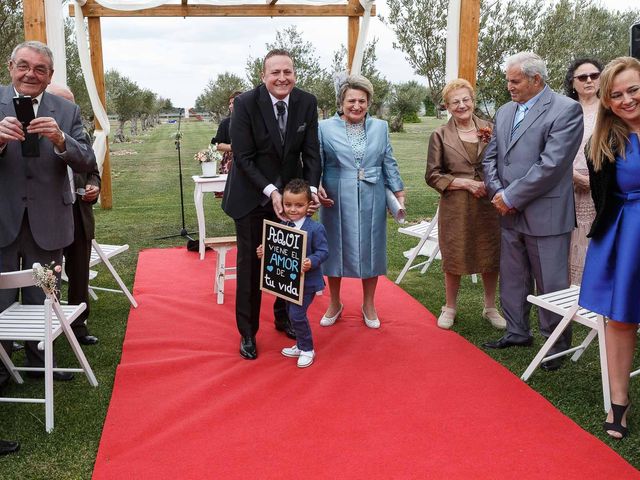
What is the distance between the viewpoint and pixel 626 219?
322cm

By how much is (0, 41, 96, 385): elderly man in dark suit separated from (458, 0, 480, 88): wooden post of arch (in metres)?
4.53

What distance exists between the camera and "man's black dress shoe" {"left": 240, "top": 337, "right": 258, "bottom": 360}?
14.5ft

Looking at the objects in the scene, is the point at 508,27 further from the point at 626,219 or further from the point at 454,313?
the point at 626,219

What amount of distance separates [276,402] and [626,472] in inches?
73.2

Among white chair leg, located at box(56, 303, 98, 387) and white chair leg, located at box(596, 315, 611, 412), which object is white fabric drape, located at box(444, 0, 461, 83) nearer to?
white chair leg, located at box(596, 315, 611, 412)

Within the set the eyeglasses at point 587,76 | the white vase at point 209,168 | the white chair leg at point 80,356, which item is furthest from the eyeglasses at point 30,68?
the white vase at point 209,168

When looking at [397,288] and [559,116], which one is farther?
[397,288]

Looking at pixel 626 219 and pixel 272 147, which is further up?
pixel 272 147

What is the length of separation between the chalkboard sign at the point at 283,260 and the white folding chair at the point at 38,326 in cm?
120

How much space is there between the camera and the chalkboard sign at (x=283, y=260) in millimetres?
4004

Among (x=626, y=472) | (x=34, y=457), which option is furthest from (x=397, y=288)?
(x=34, y=457)

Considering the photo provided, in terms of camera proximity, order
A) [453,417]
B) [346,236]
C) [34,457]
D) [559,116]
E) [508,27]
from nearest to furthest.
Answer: [34,457], [453,417], [559,116], [346,236], [508,27]

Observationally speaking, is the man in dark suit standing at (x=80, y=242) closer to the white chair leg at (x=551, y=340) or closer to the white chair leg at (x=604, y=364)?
the white chair leg at (x=551, y=340)

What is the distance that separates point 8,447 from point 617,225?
130 inches
